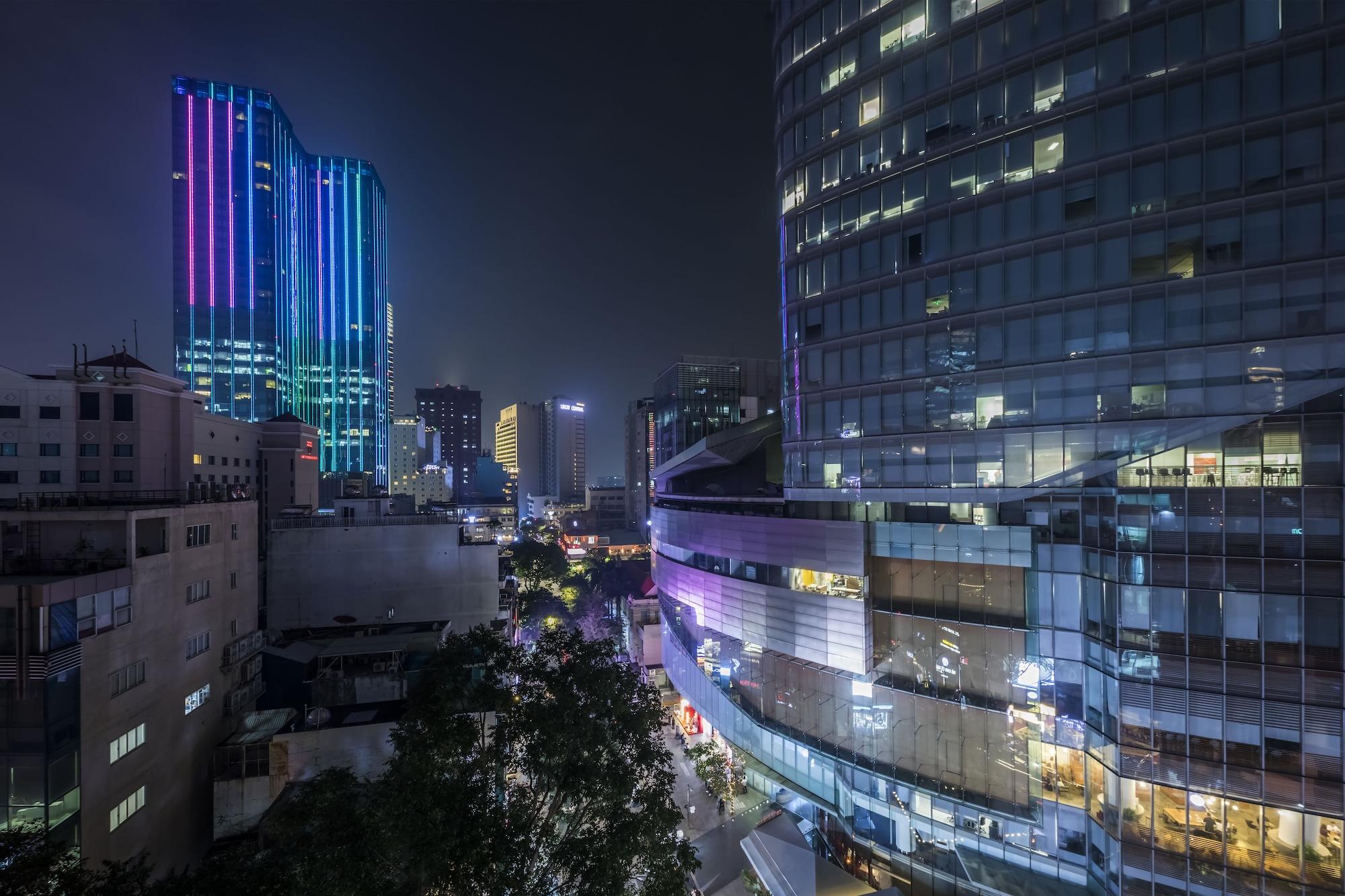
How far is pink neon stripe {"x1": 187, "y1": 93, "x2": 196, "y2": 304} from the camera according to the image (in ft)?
280

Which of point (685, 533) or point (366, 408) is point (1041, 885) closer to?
point (685, 533)

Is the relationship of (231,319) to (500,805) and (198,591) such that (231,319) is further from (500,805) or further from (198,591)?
(500,805)

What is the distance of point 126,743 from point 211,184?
108681mm

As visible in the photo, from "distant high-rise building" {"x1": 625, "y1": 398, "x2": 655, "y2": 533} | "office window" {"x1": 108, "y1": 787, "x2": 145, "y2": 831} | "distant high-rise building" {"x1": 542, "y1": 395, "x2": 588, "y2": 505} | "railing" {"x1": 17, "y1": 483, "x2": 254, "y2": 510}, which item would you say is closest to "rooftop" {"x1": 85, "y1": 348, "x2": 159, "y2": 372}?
"railing" {"x1": 17, "y1": 483, "x2": 254, "y2": 510}

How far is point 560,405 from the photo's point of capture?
187 meters

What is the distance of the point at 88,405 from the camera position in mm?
40156

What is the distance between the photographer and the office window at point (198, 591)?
2172cm

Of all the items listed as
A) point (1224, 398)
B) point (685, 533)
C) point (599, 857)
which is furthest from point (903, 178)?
point (599, 857)

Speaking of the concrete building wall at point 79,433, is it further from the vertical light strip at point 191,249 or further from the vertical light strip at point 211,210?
the vertical light strip at point 191,249

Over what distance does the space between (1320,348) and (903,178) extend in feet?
49.8

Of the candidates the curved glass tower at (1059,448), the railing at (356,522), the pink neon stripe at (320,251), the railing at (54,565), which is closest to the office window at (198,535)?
the railing at (54,565)

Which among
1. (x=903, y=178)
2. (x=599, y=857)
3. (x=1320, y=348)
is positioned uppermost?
(x=903, y=178)

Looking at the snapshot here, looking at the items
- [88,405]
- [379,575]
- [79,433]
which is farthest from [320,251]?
[379,575]

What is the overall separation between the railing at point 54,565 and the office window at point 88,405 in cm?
3171
